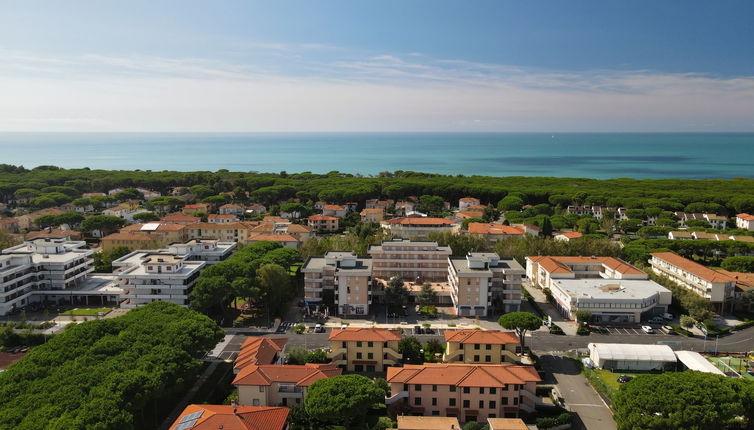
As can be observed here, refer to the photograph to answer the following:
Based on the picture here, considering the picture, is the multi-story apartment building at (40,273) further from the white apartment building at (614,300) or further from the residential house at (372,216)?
the residential house at (372,216)

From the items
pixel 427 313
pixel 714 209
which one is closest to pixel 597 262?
pixel 427 313

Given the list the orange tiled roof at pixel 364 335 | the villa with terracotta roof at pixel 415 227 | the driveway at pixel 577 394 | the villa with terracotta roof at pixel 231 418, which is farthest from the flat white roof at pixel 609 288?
the villa with terracotta roof at pixel 231 418

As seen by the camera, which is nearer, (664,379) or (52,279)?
(664,379)

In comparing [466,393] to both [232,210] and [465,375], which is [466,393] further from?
[232,210]

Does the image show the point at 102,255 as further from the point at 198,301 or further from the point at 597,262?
the point at 597,262

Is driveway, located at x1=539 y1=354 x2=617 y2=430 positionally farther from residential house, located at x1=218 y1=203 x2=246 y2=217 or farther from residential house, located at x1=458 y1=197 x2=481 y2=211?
residential house, located at x1=218 y1=203 x2=246 y2=217

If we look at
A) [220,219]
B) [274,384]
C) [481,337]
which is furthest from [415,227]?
[274,384]
